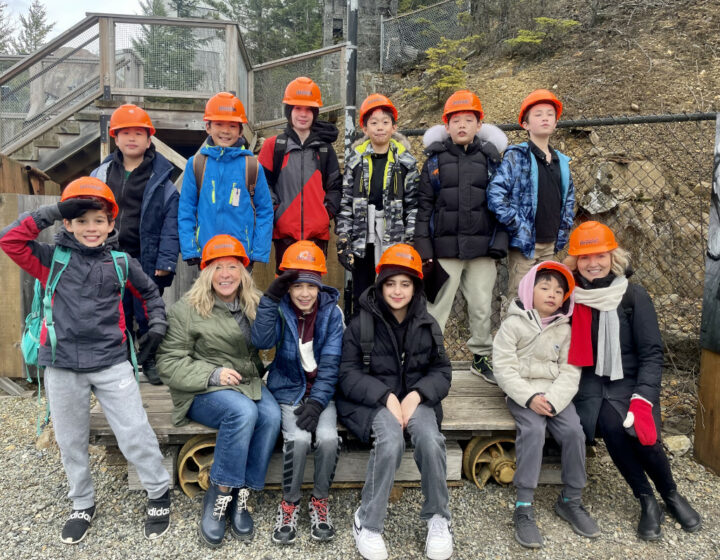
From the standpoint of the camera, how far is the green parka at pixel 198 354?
3142mm

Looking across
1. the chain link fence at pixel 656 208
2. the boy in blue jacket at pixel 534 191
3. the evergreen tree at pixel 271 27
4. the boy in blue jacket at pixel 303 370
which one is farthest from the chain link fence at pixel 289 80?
the evergreen tree at pixel 271 27

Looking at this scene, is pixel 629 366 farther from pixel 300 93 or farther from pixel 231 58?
pixel 231 58

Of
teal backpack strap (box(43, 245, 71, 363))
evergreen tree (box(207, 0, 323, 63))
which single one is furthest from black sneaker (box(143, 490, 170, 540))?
evergreen tree (box(207, 0, 323, 63))

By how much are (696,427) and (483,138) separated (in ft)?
8.80

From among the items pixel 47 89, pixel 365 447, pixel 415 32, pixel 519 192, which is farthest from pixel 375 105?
pixel 415 32

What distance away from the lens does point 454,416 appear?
11.4 feet

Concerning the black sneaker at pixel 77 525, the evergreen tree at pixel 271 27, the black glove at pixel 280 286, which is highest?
the evergreen tree at pixel 271 27

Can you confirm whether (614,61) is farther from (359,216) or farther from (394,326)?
(394,326)

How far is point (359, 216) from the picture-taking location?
3.97m

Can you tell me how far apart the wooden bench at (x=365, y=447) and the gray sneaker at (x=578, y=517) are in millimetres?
374

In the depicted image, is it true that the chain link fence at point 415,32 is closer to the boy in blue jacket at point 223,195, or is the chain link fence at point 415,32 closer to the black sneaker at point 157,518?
the boy in blue jacket at point 223,195

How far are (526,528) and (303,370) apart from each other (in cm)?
161

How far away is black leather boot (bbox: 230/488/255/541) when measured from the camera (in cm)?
297

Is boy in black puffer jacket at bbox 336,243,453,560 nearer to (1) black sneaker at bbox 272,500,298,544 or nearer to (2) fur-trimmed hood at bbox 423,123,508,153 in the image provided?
A: (1) black sneaker at bbox 272,500,298,544
